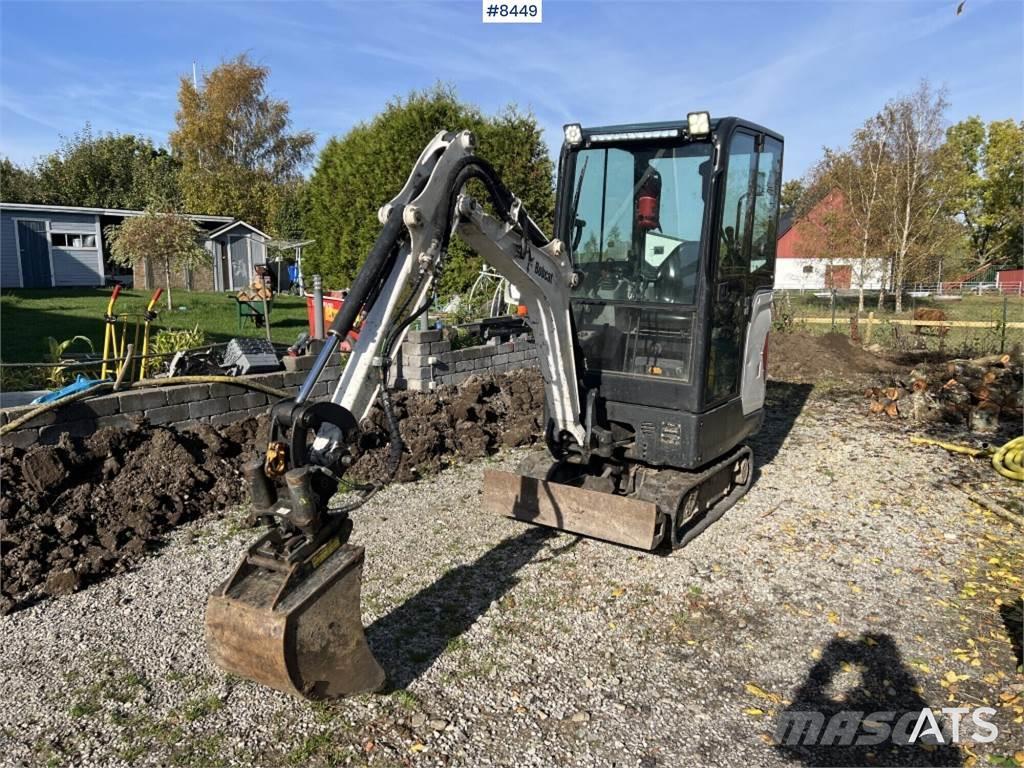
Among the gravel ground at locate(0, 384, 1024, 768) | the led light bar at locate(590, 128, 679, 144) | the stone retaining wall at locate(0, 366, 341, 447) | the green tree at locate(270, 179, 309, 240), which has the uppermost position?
the green tree at locate(270, 179, 309, 240)

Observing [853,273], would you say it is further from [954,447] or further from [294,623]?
[294,623]

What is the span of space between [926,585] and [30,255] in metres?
26.7

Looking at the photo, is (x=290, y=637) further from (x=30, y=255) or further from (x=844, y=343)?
(x=30, y=255)

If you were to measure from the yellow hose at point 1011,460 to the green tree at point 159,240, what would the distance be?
15.2 metres

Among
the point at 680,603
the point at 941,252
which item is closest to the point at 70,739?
the point at 680,603

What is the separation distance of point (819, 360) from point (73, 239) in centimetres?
2376

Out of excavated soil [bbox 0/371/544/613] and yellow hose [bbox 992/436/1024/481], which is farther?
yellow hose [bbox 992/436/1024/481]

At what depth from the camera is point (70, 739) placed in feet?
9.77

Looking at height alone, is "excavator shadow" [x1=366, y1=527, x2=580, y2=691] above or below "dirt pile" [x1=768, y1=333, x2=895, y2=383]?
below

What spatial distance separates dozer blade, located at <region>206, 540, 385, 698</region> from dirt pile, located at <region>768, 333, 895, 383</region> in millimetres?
9869

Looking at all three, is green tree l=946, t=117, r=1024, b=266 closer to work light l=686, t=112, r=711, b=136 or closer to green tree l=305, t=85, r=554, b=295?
green tree l=305, t=85, r=554, b=295

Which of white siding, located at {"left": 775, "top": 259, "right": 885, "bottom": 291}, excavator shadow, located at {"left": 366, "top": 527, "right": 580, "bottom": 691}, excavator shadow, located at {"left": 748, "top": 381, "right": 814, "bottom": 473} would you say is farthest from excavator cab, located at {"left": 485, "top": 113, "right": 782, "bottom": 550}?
white siding, located at {"left": 775, "top": 259, "right": 885, "bottom": 291}

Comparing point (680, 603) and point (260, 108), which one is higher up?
point (260, 108)

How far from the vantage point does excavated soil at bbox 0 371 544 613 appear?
4.32 metres
